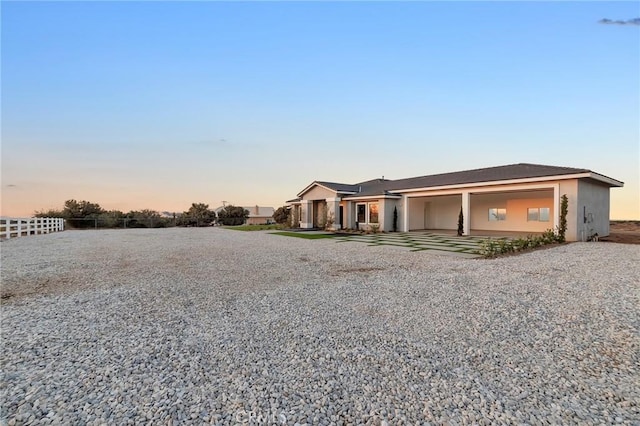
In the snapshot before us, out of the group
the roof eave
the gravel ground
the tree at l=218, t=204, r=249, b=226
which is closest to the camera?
the gravel ground

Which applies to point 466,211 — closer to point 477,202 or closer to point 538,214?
point 538,214

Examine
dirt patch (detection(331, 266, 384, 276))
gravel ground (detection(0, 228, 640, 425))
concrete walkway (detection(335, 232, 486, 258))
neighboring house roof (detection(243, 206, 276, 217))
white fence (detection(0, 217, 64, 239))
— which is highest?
neighboring house roof (detection(243, 206, 276, 217))

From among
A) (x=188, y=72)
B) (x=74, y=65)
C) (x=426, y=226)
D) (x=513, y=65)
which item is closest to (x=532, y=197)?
(x=426, y=226)

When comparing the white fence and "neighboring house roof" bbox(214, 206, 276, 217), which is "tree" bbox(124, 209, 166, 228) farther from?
"neighboring house roof" bbox(214, 206, 276, 217)

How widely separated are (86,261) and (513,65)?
55.6 feet

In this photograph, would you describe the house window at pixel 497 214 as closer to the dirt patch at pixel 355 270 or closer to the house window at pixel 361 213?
the house window at pixel 361 213

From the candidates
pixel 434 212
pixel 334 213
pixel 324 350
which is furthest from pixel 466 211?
pixel 324 350

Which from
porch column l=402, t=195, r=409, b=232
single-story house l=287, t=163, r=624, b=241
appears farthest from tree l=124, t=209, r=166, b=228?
porch column l=402, t=195, r=409, b=232

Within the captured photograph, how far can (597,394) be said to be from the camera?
8.30 ft

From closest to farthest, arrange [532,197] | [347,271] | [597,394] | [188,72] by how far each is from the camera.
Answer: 1. [597,394]
2. [347,271]
3. [188,72]
4. [532,197]

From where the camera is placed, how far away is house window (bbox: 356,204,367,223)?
2444 centimetres

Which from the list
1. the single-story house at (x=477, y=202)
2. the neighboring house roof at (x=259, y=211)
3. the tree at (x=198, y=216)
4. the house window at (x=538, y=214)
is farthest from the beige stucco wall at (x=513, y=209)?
the neighboring house roof at (x=259, y=211)

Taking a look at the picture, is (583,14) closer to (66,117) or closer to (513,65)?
(513,65)

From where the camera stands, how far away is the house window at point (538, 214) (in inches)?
768
